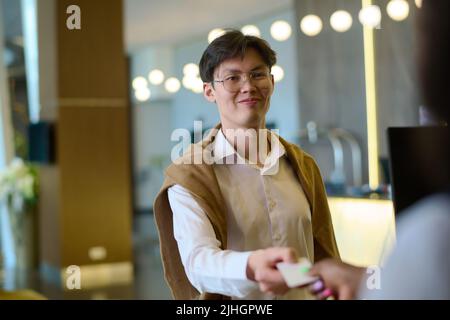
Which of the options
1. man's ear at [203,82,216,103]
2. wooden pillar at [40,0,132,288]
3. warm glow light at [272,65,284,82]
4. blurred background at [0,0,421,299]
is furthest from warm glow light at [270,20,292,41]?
wooden pillar at [40,0,132,288]

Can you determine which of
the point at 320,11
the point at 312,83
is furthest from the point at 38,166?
the point at 320,11

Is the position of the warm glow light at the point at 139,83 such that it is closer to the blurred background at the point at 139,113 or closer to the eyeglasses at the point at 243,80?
the blurred background at the point at 139,113

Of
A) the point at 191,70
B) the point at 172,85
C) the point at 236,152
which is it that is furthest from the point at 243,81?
the point at 172,85

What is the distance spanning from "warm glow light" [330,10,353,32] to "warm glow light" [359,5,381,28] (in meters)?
0.04

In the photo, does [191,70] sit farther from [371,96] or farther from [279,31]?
[371,96]

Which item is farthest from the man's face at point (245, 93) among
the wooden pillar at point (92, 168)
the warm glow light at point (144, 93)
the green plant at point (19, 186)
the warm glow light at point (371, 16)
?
the green plant at point (19, 186)

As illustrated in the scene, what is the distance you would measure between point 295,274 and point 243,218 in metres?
0.16

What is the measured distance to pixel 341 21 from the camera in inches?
63.0

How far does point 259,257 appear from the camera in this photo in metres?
1.06

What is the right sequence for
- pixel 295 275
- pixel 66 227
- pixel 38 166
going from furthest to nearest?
pixel 38 166 < pixel 66 227 < pixel 295 275

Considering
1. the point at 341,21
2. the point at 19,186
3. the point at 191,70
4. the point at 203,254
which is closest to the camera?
the point at 203,254

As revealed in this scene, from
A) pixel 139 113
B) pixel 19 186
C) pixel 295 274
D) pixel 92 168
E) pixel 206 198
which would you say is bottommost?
pixel 19 186

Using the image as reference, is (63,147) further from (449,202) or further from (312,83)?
(449,202)
